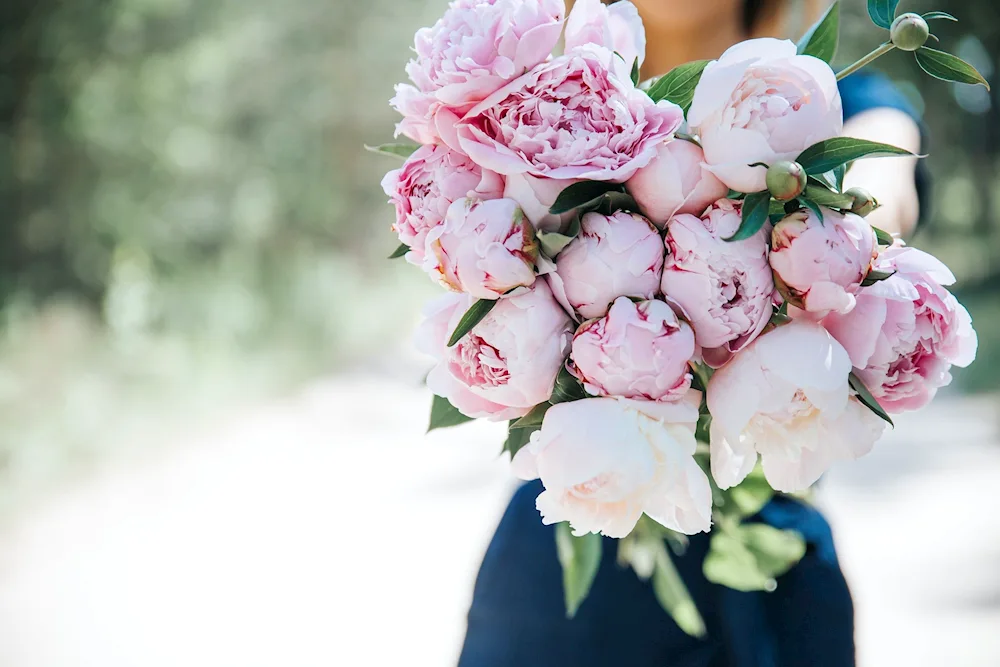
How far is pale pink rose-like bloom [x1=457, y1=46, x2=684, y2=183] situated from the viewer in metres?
0.63

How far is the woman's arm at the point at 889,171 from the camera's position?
1.19 m

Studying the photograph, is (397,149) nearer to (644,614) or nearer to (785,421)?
(785,421)

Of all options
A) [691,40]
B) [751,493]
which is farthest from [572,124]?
[691,40]

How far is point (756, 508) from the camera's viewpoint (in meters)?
1.06

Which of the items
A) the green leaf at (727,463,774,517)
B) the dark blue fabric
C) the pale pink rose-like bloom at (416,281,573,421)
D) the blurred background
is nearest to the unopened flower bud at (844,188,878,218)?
the pale pink rose-like bloom at (416,281,573,421)

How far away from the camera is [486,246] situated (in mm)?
610

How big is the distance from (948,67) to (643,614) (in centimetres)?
78

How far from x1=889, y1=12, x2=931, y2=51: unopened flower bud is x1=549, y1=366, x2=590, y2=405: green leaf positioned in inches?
14.2

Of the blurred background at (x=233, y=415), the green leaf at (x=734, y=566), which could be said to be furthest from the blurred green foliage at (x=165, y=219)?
the green leaf at (x=734, y=566)

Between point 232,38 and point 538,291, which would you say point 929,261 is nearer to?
point 538,291

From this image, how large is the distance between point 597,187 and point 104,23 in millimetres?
5622

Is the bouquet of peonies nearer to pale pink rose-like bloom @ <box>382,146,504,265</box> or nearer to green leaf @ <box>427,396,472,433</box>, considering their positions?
pale pink rose-like bloom @ <box>382,146,504,265</box>

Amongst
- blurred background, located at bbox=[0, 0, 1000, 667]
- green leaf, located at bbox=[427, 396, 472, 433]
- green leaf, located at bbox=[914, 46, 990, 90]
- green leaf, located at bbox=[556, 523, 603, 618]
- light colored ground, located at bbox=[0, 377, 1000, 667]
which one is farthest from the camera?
blurred background, located at bbox=[0, 0, 1000, 667]

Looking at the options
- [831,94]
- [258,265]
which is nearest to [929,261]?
[831,94]
